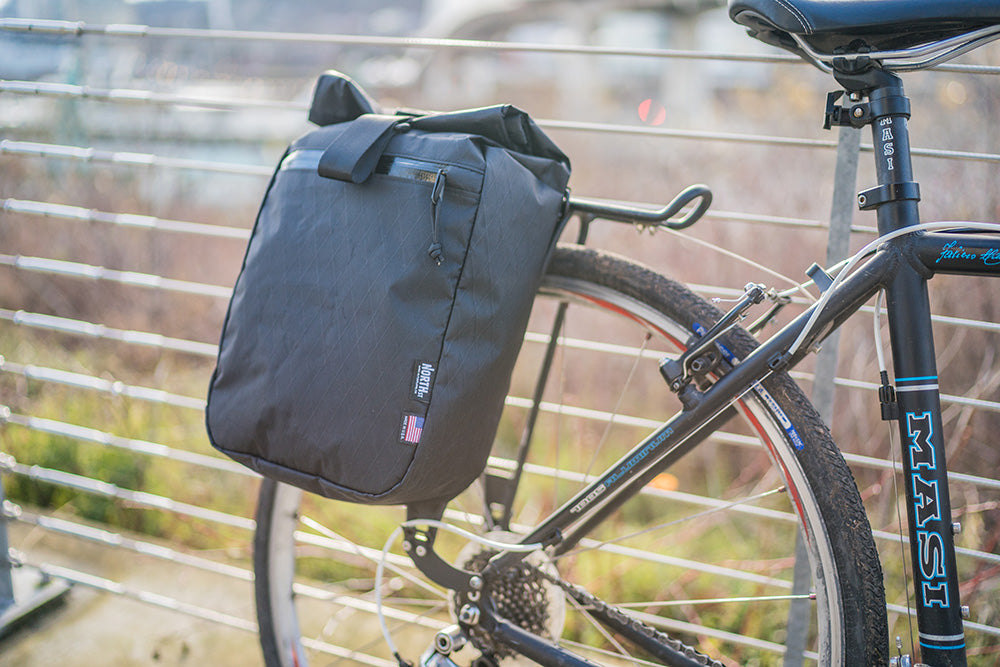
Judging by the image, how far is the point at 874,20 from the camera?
0.84 meters

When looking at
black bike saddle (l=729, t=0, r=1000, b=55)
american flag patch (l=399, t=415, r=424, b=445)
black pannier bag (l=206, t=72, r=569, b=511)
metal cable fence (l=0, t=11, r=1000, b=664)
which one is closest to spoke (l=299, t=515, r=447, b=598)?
metal cable fence (l=0, t=11, r=1000, b=664)

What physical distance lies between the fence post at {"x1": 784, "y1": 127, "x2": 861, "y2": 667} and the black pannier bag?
49 cm

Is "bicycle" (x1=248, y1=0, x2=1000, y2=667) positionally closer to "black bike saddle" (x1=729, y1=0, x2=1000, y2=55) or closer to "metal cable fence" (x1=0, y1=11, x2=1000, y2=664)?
"black bike saddle" (x1=729, y1=0, x2=1000, y2=55)

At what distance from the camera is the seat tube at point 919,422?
864mm

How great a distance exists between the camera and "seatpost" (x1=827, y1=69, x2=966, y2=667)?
2.84 ft

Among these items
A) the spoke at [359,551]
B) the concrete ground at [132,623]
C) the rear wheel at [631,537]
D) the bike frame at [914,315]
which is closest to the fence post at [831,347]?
the rear wheel at [631,537]

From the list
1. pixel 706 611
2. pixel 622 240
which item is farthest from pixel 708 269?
pixel 706 611

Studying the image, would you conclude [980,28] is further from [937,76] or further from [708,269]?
[937,76]

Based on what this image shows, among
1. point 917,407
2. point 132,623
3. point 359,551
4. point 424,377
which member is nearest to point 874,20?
point 917,407

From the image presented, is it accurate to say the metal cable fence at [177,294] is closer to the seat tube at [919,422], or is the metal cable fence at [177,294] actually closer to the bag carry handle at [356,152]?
the seat tube at [919,422]

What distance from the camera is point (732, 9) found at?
0.95 metres

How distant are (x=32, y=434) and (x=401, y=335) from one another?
2.01 meters

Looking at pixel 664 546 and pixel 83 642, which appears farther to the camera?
pixel 664 546

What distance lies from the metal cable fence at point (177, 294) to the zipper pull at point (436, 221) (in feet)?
1.49
